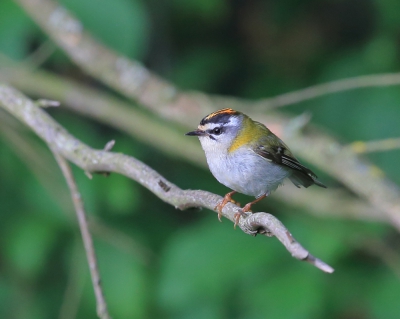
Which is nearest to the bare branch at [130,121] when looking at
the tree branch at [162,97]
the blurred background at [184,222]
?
the blurred background at [184,222]

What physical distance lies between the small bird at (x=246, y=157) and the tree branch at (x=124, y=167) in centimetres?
56

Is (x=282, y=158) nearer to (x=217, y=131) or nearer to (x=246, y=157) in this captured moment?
(x=246, y=157)

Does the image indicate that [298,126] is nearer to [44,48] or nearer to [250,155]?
[250,155]

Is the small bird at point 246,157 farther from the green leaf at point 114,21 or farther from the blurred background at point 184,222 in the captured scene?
the green leaf at point 114,21

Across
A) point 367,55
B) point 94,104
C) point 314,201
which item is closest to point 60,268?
point 94,104

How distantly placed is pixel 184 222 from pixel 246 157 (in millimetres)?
2821

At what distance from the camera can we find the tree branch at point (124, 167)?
7.07 ft

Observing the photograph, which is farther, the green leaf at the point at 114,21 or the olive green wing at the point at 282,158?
the green leaf at the point at 114,21

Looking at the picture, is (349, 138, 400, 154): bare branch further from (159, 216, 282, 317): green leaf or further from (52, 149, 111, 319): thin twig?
(52, 149, 111, 319): thin twig

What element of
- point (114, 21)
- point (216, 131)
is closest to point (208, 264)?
point (216, 131)

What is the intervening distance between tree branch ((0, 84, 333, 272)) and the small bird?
22.2 inches

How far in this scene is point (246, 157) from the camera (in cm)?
339

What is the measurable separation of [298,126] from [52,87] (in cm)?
245

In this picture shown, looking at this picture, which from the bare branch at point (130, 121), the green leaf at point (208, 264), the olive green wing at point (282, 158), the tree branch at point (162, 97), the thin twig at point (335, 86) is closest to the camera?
the olive green wing at point (282, 158)
